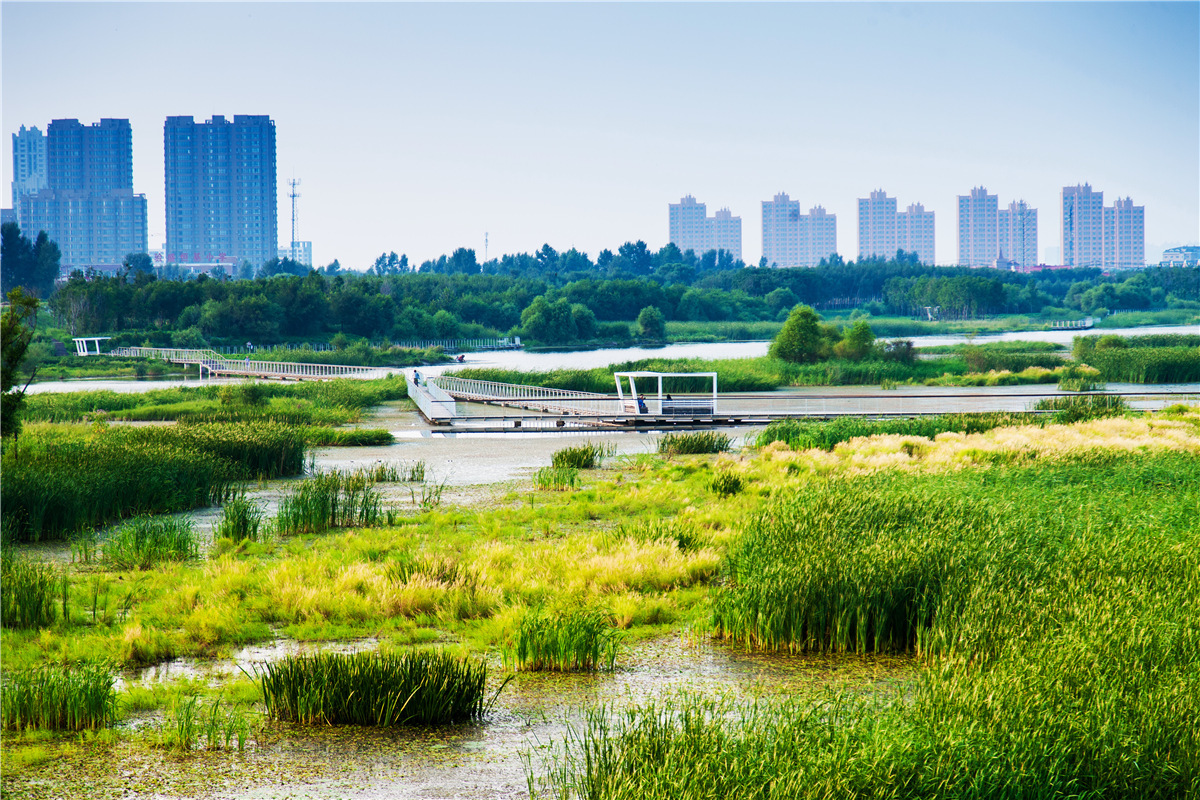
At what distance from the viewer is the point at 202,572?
11000mm

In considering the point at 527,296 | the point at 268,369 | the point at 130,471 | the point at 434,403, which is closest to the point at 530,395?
the point at 434,403

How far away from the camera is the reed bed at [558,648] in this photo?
319 inches

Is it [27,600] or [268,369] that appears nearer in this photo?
[27,600]

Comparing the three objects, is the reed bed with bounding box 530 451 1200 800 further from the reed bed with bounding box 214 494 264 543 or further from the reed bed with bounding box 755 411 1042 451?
the reed bed with bounding box 755 411 1042 451

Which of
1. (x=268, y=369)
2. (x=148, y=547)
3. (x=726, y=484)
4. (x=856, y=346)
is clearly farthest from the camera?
(x=268, y=369)

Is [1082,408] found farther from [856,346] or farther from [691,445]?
[856,346]

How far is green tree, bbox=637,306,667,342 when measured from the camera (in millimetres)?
106188

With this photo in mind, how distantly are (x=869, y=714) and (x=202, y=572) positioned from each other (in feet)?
24.6

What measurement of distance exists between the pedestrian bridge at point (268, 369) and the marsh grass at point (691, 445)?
83.2 ft

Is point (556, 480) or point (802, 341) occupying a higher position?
point (802, 341)

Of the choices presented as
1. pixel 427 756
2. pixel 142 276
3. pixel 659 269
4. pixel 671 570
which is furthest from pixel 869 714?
pixel 659 269

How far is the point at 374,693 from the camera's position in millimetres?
7020

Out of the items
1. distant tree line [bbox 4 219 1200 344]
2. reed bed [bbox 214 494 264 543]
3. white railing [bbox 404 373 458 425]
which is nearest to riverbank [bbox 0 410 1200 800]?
reed bed [bbox 214 494 264 543]

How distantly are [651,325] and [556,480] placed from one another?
89.2 m
